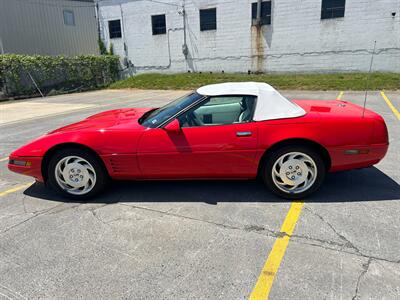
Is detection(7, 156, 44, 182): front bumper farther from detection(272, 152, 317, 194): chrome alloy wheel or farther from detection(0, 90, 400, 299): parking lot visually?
detection(272, 152, 317, 194): chrome alloy wheel

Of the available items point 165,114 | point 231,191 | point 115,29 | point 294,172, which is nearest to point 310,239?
point 294,172

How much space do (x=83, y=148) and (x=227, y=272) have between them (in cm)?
222

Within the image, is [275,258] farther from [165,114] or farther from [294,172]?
[165,114]

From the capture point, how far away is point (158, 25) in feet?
75.7

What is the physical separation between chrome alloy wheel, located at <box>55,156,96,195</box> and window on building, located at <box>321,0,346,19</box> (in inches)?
744

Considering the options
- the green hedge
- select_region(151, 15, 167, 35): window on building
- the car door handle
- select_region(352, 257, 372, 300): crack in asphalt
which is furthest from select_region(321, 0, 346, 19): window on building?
select_region(352, 257, 372, 300): crack in asphalt

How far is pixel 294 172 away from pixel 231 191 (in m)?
0.81

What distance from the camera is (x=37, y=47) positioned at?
23.5 meters

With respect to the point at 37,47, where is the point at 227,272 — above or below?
below

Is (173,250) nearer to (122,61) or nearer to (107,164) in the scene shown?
(107,164)

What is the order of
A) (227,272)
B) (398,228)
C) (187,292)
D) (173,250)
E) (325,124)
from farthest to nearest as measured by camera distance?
(325,124)
(398,228)
(173,250)
(227,272)
(187,292)

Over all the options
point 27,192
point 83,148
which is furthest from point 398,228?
point 27,192

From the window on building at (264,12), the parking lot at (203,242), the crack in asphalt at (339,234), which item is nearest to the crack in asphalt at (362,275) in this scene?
the parking lot at (203,242)

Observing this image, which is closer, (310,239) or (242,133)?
(310,239)
